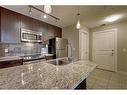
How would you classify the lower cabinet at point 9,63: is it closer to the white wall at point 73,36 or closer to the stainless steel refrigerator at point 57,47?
the stainless steel refrigerator at point 57,47

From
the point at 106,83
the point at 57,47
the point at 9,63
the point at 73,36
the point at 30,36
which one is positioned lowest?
the point at 106,83

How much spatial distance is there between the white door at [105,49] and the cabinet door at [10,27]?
4.11 metres

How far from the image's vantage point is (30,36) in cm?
354

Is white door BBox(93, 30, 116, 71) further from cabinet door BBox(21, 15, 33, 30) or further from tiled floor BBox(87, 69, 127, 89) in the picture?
cabinet door BBox(21, 15, 33, 30)

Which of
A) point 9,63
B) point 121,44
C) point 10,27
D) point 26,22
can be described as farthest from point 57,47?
point 121,44

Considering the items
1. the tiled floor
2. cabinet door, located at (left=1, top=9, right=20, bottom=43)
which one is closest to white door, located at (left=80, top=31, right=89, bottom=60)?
the tiled floor

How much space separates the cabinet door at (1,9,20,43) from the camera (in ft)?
8.98

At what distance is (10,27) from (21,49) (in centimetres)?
85

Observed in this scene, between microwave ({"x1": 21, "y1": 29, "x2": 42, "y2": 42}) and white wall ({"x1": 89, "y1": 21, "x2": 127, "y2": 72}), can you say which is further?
white wall ({"x1": 89, "y1": 21, "x2": 127, "y2": 72})

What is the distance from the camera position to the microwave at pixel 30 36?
3.28 m

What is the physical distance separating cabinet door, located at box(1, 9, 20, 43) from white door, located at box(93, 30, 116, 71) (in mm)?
4114

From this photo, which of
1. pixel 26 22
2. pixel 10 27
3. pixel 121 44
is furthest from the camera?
pixel 121 44

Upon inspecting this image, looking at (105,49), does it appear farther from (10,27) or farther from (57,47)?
(10,27)
